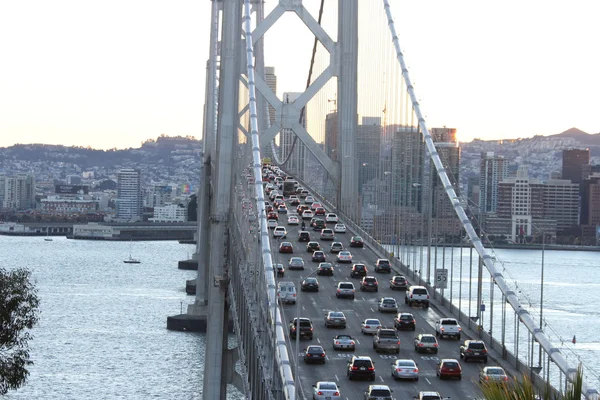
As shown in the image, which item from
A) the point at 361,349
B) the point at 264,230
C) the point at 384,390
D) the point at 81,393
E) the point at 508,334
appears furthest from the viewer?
the point at 508,334

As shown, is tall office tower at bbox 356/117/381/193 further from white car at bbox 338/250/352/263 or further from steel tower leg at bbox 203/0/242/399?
steel tower leg at bbox 203/0/242/399

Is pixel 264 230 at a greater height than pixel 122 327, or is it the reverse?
pixel 264 230

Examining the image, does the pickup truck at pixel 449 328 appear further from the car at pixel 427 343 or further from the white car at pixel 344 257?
the white car at pixel 344 257

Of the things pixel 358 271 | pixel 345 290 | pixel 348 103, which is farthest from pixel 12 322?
pixel 348 103

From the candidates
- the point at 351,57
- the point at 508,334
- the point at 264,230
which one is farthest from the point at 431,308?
the point at 508,334

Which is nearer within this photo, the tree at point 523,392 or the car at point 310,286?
the tree at point 523,392

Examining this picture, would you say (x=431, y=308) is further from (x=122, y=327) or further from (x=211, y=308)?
(x=122, y=327)

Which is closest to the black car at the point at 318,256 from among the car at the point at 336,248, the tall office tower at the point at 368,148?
the car at the point at 336,248

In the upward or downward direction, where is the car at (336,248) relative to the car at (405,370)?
upward
